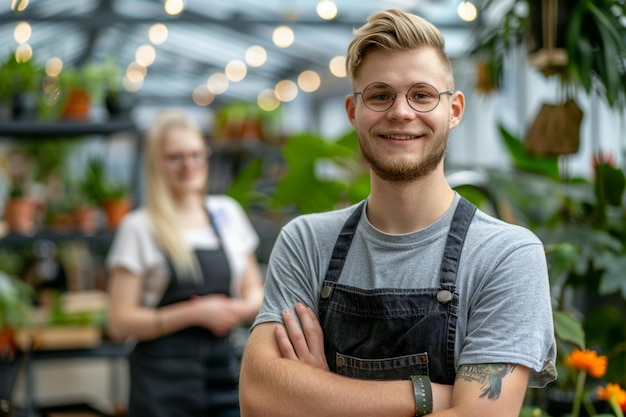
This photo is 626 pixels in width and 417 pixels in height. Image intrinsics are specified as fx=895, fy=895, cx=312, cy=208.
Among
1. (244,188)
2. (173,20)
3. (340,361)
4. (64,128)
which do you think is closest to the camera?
(340,361)

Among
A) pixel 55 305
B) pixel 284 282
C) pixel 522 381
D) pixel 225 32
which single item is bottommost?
pixel 55 305

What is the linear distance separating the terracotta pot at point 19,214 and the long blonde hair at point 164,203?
1.80 meters

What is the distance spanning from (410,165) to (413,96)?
12 cm

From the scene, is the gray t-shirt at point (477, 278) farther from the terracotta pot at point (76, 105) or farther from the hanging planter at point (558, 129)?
the terracotta pot at point (76, 105)

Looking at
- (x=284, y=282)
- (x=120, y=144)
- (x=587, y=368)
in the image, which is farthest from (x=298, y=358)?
(x=120, y=144)

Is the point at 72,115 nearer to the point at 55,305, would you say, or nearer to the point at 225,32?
the point at 55,305

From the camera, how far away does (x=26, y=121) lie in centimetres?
446

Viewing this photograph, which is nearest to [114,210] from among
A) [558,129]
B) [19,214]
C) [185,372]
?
[19,214]

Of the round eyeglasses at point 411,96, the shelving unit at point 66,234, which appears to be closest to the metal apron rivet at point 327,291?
the round eyeglasses at point 411,96

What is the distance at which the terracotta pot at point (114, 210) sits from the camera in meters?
4.65

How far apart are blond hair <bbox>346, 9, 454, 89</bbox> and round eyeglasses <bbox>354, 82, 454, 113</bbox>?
0.19 ft

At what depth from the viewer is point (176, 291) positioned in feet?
9.59

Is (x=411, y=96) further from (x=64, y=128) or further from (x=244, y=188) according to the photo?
(x=64, y=128)

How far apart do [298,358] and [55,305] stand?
3901 mm
